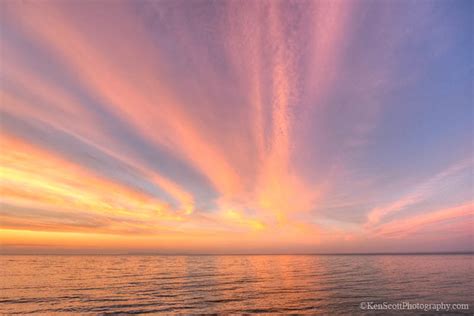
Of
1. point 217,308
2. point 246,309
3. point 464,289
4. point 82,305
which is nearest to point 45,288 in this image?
point 82,305

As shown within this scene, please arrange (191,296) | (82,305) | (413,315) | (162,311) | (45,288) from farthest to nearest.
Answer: (45,288)
(191,296)
(82,305)
(162,311)
(413,315)

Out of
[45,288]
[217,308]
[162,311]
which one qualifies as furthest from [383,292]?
[45,288]

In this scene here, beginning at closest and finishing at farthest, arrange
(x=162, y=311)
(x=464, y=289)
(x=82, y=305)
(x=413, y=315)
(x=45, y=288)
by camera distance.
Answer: (x=413, y=315), (x=162, y=311), (x=82, y=305), (x=464, y=289), (x=45, y=288)

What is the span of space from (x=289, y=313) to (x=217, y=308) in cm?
774

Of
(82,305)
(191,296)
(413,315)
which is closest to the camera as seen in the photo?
(413,315)

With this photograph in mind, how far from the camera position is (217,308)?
2961 centimetres

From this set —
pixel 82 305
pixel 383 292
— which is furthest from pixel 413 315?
pixel 82 305

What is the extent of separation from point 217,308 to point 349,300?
16190 mm

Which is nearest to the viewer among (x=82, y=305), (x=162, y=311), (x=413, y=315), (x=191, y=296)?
(x=413, y=315)

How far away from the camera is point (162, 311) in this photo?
1118 inches

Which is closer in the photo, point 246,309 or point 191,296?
point 246,309

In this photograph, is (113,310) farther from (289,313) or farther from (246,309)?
(289,313)

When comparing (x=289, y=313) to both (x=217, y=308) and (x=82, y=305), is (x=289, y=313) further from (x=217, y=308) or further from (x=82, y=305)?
(x=82, y=305)

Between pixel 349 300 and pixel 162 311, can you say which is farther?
pixel 349 300
